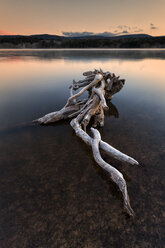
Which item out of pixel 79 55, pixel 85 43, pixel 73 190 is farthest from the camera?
pixel 85 43

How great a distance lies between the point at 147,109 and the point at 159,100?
279 cm

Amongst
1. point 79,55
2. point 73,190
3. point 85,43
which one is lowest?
point 73,190

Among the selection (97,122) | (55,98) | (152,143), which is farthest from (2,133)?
(152,143)

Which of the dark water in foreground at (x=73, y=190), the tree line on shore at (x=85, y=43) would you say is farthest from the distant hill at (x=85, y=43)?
the dark water in foreground at (x=73, y=190)

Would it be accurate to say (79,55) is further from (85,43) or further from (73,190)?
(85,43)

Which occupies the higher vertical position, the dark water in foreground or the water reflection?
the water reflection

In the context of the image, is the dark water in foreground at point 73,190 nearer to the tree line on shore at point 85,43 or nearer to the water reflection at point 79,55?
the water reflection at point 79,55

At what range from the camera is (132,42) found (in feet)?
370

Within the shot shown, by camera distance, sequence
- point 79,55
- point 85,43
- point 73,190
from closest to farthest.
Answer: point 73,190, point 79,55, point 85,43

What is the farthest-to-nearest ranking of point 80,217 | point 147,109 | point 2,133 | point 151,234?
point 147,109 → point 2,133 → point 80,217 → point 151,234

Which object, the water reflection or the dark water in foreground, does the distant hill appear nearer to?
the water reflection

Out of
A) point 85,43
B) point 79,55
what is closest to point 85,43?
point 85,43

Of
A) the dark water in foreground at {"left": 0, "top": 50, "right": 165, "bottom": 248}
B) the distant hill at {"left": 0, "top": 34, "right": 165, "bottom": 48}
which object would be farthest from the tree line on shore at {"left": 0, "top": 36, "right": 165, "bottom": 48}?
the dark water in foreground at {"left": 0, "top": 50, "right": 165, "bottom": 248}

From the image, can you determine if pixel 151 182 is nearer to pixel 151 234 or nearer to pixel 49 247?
pixel 151 234
